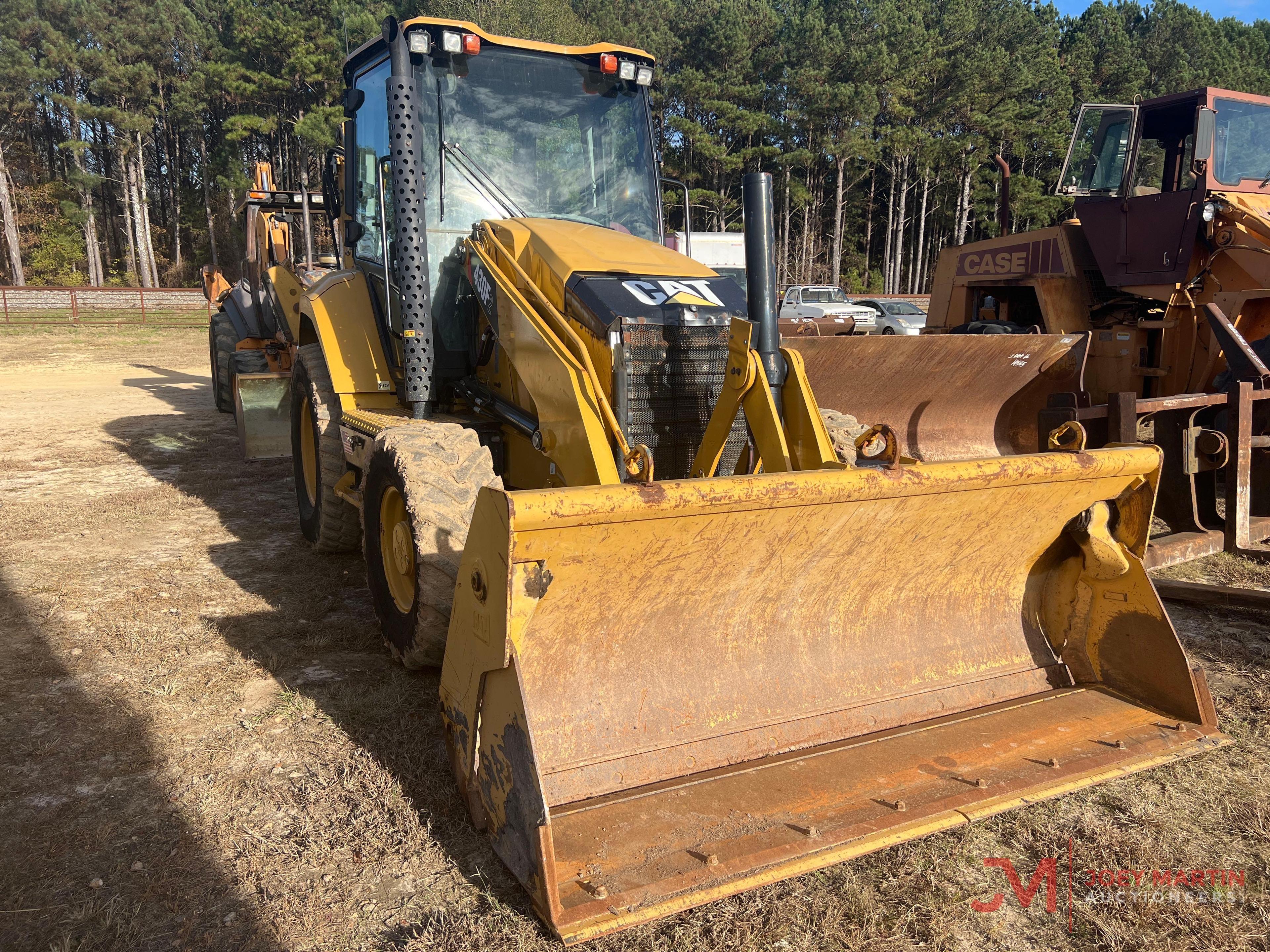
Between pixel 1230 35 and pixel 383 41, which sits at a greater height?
pixel 1230 35

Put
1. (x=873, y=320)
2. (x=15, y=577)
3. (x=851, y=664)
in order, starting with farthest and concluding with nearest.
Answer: (x=873, y=320) → (x=15, y=577) → (x=851, y=664)

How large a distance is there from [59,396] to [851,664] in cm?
1439

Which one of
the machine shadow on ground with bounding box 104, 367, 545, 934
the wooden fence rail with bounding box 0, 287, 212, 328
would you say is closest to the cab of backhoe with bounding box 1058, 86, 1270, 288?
the machine shadow on ground with bounding box 104, 367, 545, 934

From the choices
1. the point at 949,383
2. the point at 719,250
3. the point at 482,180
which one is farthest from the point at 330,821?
the point at 719,250

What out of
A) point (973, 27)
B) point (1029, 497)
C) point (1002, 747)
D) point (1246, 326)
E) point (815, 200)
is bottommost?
point (1002, 747)

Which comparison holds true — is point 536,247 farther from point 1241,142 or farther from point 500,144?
point 1241,142

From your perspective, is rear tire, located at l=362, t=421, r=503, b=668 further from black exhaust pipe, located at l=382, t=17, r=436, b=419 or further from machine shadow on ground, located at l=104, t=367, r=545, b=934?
black exhaust pipe, located at l=382, t=17, r=436, b=419

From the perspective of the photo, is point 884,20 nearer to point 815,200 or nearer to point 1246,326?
point 815,200

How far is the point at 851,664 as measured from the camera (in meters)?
3.38

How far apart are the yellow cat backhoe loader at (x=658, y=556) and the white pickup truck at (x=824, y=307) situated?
1648cm

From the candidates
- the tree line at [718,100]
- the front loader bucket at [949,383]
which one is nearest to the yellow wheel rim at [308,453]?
the front loader bucket at [949,383]

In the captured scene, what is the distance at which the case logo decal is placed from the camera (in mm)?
3984

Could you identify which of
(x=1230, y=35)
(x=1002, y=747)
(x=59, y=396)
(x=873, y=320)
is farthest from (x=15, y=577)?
(x=1230, y=35)

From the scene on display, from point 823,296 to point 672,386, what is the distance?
22.4 meters
